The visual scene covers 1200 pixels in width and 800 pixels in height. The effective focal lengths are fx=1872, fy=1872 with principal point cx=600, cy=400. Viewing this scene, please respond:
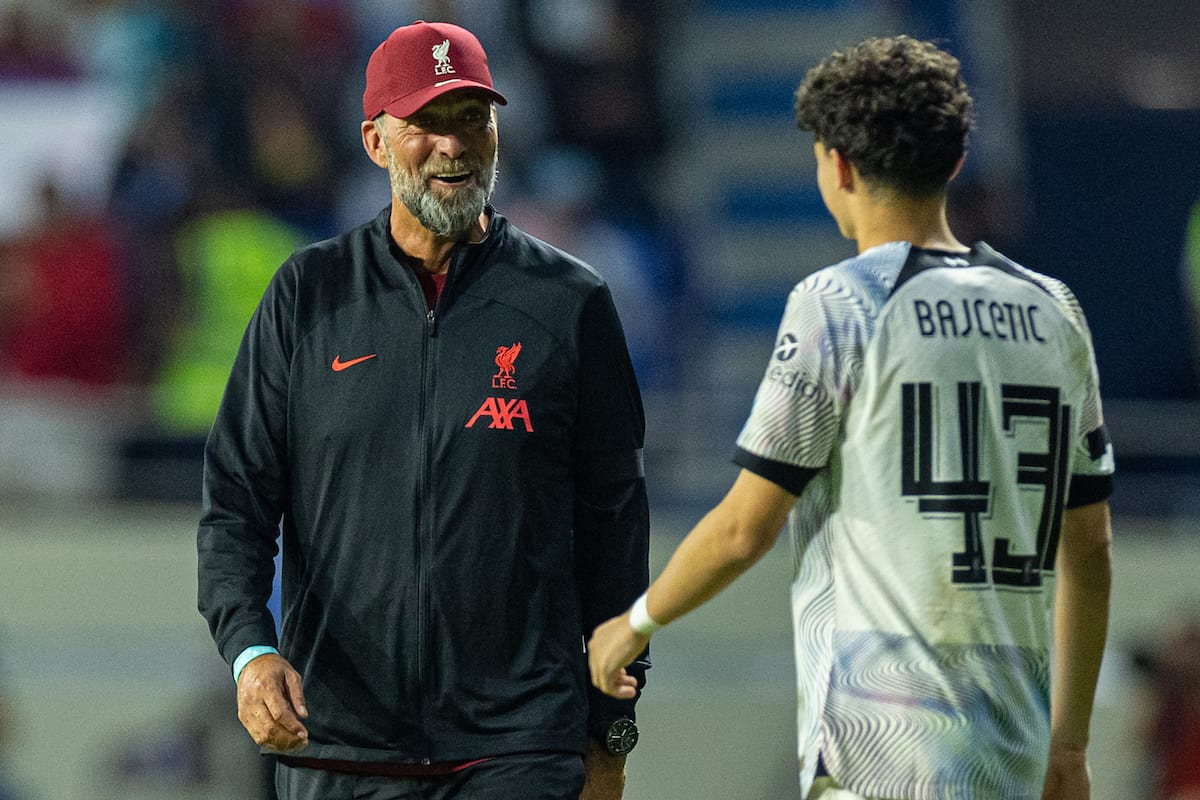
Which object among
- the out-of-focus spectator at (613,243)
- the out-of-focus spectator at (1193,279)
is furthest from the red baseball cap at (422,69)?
the out-of-focus spectator at (1193,279)

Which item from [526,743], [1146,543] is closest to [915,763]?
[526,743]

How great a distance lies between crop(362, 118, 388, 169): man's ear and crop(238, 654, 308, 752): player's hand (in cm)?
105

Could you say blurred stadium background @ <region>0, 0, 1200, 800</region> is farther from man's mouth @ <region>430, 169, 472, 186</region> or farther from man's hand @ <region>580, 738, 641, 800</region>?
man's mouth @ <region>430, 169, 472, 186</region>

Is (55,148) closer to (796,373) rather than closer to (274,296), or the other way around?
(274,296)

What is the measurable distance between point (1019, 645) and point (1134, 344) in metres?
7.52

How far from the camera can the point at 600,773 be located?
145 inches

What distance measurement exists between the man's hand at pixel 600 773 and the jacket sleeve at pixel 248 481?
0.68 m

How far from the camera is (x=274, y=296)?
3.71 meters

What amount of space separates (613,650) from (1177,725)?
568 cm

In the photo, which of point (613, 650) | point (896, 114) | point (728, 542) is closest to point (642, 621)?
point (613, 650)

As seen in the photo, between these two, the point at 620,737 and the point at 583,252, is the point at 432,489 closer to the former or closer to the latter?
the point at 620,737

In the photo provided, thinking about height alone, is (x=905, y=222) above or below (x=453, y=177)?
below

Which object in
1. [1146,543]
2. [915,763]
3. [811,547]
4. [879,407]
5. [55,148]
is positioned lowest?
[1146,543]

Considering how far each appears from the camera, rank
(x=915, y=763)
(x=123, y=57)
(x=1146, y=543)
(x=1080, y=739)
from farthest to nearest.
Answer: (x=123, y=57) → (x=1146, y=543) → (x=1080, y=739) → (x=915, y=763)
